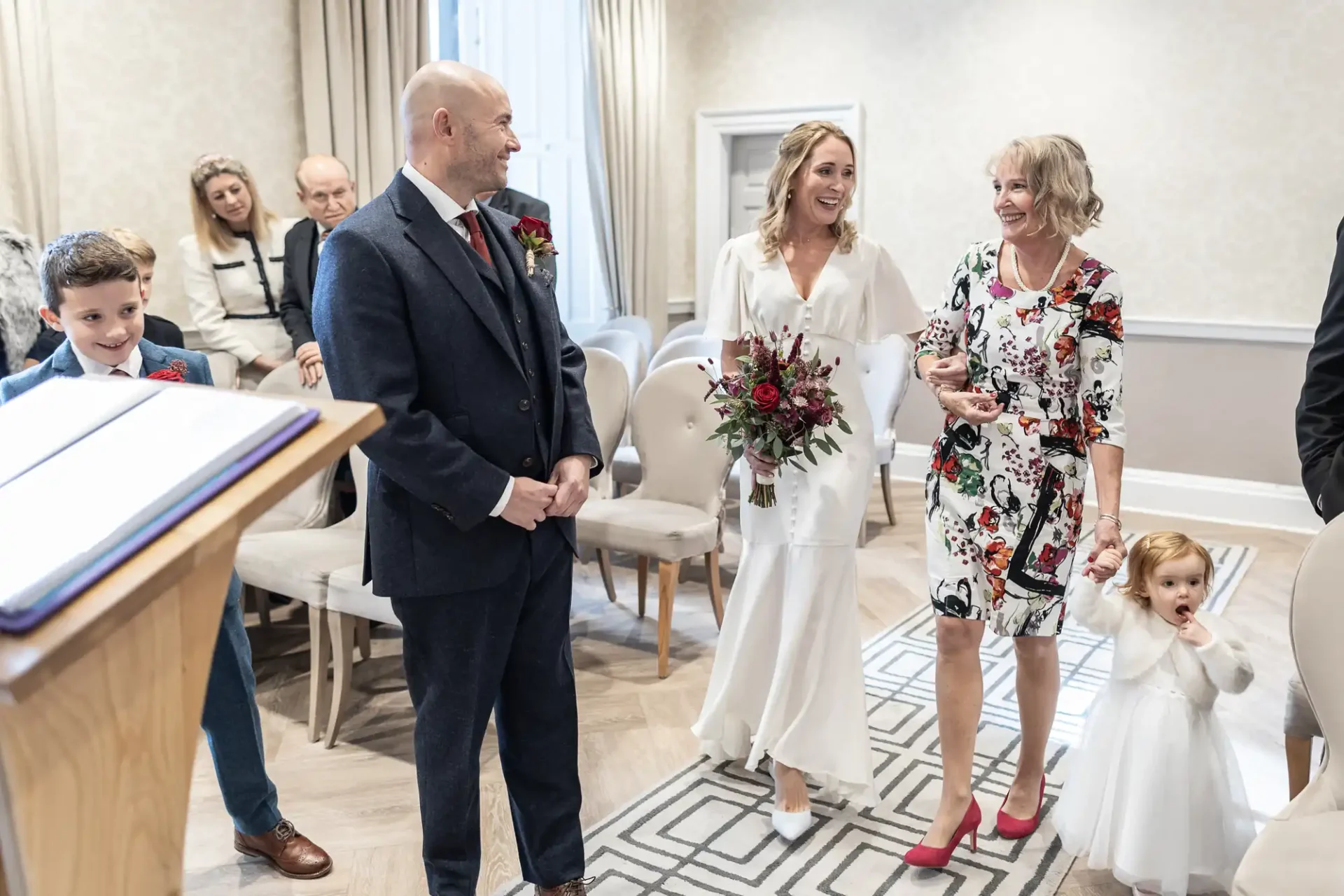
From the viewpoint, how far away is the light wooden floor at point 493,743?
2682 mm

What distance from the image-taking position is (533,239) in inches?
88.4

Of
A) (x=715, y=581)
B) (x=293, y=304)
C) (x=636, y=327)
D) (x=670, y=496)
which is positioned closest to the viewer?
(x=715, y=581)

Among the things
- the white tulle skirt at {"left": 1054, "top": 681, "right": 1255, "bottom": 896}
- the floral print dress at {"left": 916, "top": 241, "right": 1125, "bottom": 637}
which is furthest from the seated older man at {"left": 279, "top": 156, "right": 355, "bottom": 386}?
the white tulle skirt at {"left": 1054, "top": 681, "right": 1255, "bottom": 896}

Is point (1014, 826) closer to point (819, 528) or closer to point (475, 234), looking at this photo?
point (819, 528)

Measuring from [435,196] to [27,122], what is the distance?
308cm

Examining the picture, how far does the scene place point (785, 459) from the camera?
268 cm

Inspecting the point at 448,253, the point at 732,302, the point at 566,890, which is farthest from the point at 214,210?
the point at 566,890

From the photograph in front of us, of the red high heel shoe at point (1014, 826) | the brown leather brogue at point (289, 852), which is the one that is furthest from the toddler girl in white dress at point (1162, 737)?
the brown leather brogue at point (289, 852)

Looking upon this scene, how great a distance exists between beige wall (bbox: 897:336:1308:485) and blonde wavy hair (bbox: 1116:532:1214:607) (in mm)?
3957

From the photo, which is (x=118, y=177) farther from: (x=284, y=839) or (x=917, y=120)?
(x=917, y=120)

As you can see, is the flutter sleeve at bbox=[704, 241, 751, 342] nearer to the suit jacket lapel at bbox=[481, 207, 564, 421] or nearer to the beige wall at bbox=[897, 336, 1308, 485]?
the suit jacket lapel at bbox=[481, 207, 564, 421]

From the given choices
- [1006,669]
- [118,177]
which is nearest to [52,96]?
[118,177]

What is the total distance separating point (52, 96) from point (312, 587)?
8.01 feet

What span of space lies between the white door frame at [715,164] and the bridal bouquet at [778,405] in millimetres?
4930
